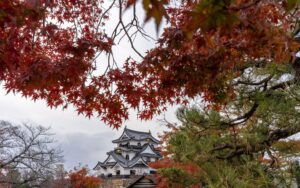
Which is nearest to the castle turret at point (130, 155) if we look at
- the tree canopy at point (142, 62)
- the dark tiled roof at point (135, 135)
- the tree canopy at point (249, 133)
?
the dark tiled roof at point (135, 135)

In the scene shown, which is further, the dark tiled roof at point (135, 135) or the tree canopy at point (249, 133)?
the dark tiled roof at point (135, 135)

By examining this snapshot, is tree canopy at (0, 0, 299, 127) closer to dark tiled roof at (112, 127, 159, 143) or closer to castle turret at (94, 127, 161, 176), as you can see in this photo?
castle turret at (94, 127, 161, 176)

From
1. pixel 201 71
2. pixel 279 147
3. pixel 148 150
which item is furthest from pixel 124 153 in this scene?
pixel 201 71

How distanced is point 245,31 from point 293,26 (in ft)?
5.71

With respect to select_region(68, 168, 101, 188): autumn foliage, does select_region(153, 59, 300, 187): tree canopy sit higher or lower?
lower

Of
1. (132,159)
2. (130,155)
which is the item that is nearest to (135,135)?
(130,155)

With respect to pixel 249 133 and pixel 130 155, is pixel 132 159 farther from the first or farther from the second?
pixel 249 133

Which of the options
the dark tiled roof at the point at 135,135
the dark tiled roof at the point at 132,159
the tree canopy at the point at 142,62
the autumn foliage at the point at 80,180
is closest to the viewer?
the tree canopy at the point at 142,62

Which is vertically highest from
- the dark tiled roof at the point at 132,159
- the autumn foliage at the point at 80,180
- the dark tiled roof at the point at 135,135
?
the dark tiled roof at the point at 135,135

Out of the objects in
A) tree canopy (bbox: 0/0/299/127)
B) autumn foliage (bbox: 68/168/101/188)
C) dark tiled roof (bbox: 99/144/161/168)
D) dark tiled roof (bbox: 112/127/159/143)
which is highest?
dark tiled roof (bbox: 112/127/159/143)

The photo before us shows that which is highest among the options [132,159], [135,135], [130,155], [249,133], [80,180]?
[135,135]

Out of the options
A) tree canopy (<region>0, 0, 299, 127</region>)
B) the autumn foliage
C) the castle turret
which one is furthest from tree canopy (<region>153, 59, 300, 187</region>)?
the castle turret

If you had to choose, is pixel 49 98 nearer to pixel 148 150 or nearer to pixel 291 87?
pixel 291 87

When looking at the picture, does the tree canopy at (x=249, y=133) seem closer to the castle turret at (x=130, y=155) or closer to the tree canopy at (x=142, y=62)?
the tree canopy at (x=142, y=62)
